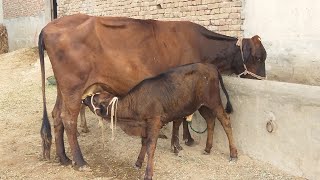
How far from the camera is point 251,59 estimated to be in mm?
5996

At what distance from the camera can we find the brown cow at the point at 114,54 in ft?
17.2

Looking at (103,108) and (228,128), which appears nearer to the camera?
(103,108)

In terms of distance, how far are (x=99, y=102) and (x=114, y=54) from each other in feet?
3.29

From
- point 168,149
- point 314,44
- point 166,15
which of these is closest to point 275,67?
point 314,44

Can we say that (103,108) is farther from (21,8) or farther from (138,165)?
(21,8)

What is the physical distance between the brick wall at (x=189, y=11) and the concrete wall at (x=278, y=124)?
1.94 meters

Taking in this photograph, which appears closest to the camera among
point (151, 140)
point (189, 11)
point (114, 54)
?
point (151, 140)

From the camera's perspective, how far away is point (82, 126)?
7.06 meters

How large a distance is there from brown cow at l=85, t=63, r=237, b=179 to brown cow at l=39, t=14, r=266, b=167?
589mm

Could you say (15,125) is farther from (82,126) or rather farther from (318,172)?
(318,172)

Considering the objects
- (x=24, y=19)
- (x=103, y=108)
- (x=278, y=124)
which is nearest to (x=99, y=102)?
(x=103, y=108)

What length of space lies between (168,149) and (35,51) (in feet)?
35.5

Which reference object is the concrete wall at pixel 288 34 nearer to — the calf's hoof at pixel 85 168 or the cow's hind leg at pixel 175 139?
the cow's hind leg at pixel 175 139

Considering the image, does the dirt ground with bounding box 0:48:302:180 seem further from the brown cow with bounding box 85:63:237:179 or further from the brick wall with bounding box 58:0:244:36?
the brick wall with bounding box 58:0:244:36
